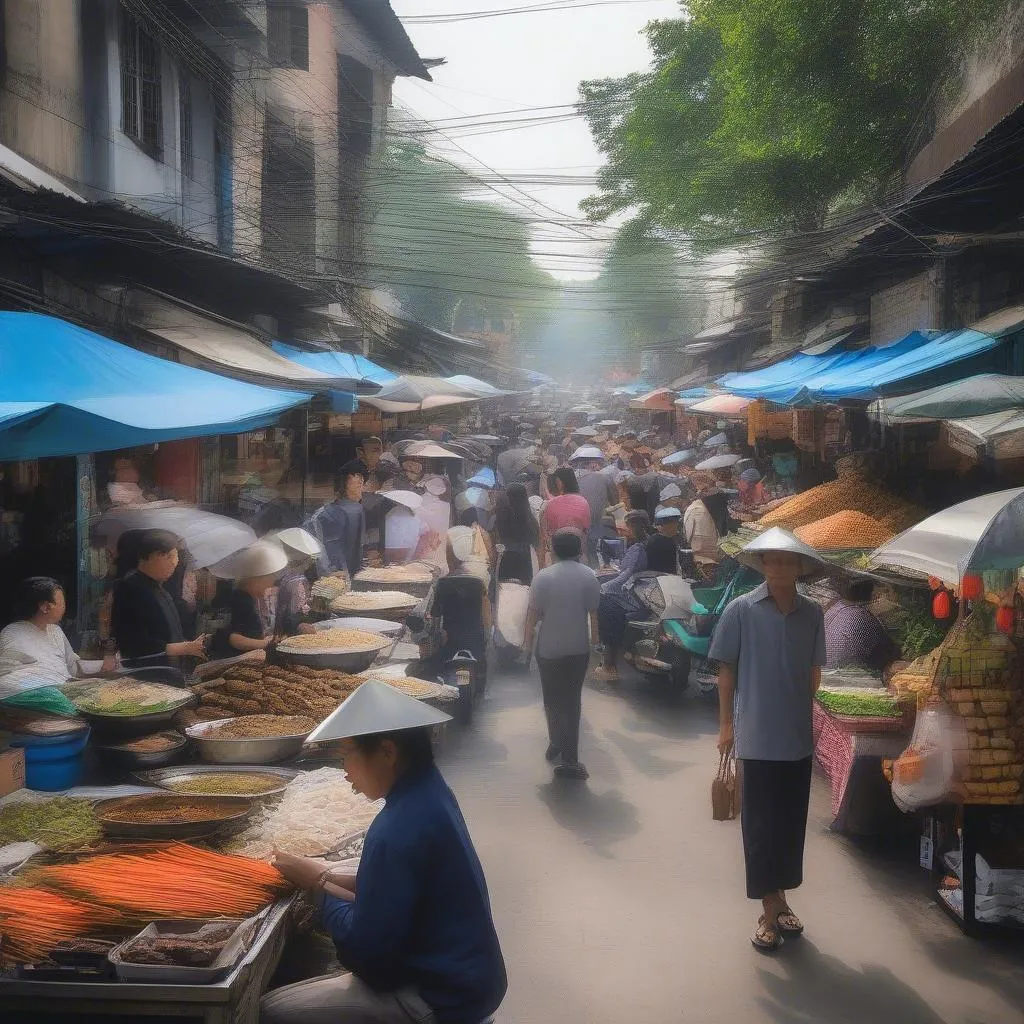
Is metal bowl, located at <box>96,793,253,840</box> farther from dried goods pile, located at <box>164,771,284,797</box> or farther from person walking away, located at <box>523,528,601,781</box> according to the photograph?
person walking away, located at <box>523,528,601,781</box>

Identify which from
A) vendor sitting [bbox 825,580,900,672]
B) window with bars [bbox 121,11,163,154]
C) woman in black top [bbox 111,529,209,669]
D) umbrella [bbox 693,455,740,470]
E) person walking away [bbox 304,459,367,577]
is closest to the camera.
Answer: woman in black top [bbox 111,529,209,669]

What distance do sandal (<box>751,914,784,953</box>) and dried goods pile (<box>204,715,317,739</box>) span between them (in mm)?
2470

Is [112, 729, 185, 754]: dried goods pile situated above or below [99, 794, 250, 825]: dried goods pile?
above

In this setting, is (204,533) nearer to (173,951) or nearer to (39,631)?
(39,631)

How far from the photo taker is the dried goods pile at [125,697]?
508 cm

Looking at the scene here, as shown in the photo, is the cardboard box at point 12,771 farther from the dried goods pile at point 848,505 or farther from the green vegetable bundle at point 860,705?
the dried goods pile at point 848,505

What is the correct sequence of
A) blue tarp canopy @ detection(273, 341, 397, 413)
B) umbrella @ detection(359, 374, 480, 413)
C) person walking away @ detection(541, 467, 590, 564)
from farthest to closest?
umbrella @ detection(359, 374, 480, 413), blue tarp canopy @ detection(273, 341, 397, 413), person walking away @ detection(541, 467, 590, 564)

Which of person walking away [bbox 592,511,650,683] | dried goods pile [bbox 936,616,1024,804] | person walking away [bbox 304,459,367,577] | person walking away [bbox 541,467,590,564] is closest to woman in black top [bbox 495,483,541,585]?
person walking away [bbox 541,467,590,564]

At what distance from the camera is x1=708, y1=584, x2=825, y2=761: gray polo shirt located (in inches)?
207

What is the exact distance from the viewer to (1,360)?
549 cm

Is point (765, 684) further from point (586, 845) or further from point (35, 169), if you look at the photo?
point (35, 169)

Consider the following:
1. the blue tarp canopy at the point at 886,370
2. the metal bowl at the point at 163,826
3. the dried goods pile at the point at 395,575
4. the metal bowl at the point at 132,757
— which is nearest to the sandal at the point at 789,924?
the metal bowl at the point at 163,826

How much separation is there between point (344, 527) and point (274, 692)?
180 inches

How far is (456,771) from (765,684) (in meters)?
3.33
